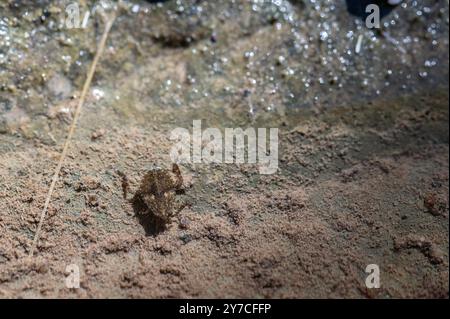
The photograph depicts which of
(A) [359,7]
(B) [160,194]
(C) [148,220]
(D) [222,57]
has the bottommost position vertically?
(C) [148,220]

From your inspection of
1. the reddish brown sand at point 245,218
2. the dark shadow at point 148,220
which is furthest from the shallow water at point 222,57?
the dark shadow at point 148,220

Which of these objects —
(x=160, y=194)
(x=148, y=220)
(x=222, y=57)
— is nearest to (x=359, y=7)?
(x=222, y=57)

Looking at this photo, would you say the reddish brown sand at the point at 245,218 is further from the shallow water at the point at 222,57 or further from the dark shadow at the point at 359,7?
the dark shadow at the point at 359,7

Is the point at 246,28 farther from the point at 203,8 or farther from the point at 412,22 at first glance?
the point at 412,22

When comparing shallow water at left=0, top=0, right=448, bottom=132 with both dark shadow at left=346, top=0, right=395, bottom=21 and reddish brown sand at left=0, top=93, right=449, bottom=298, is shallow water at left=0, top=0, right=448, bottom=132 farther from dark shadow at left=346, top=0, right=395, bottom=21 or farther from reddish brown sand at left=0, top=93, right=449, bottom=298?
reddish brown sand at left=0, top=93, right=449, bottom=298

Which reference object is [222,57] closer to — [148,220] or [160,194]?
[160,194]

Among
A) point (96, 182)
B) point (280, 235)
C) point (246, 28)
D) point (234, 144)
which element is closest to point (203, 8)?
point (246, 28)

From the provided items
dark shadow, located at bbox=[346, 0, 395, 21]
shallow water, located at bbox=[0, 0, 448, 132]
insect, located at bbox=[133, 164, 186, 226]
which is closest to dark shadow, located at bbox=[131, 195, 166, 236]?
insect, located at bbox=[133, 164, 186, 226]

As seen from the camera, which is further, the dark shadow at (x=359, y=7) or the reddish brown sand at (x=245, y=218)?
the dark shadow at (x=359, y=7)
